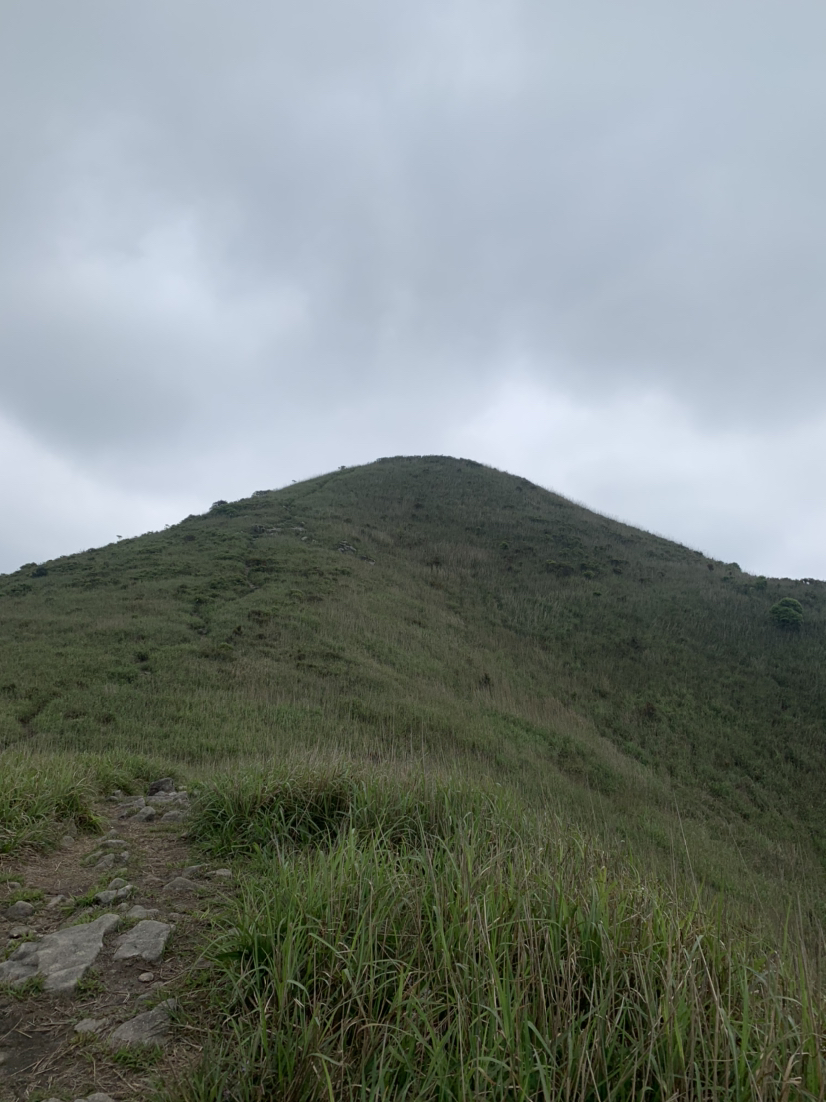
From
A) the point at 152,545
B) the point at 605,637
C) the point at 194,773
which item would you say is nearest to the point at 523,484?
the point at 605,637

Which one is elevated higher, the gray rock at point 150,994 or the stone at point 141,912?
the stone at point 141,912

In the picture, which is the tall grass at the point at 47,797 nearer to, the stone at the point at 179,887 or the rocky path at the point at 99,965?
the rocky path at the point at 99,965

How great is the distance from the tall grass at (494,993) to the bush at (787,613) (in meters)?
24.4

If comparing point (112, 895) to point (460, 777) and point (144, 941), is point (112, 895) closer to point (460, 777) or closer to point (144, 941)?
point (144, 941)

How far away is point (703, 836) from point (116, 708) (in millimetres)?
10538

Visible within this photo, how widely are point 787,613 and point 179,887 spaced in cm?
2571

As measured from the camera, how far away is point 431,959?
2256 mm

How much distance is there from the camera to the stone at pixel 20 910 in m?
2.93

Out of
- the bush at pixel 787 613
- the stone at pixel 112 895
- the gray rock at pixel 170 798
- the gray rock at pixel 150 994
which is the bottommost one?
the gray rock at pixel 170 798

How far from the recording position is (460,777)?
194 inches

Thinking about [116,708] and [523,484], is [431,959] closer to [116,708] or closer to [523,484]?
[116,708]

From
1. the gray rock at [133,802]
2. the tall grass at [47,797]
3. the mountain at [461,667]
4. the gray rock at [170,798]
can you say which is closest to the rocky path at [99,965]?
the tall grass at [47,797]

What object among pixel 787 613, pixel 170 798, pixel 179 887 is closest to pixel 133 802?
pixel 170 798

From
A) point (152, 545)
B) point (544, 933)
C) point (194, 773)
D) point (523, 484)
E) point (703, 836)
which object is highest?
Result: point (523, 484)
